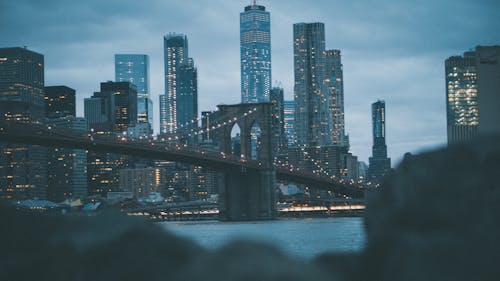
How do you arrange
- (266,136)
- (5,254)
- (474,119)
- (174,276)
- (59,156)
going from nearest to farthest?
(174,276), (5,254), (266,136), (474,119), (59,156)

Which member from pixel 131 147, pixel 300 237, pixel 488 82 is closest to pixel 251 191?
pixel 131 147

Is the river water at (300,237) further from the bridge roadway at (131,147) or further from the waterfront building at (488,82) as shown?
the waterfront building at (488,82)

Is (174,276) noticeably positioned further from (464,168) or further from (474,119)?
(474,119)

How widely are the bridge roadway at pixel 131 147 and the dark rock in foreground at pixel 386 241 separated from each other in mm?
54267

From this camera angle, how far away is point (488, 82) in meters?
84.6

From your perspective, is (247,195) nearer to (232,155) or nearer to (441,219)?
(232,155)

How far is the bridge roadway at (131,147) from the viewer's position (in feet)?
190

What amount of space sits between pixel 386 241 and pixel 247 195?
71297 mm

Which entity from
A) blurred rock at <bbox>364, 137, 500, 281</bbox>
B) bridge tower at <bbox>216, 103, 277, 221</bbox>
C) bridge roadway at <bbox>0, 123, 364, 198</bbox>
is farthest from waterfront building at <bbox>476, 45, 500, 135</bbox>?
blurred rock at <bbox>364, 137, 500, 281</bbox>

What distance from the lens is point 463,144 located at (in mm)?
4035

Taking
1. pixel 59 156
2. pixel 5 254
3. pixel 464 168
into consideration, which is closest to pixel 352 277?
pixel 464 168

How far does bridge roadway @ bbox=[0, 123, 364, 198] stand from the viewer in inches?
2283

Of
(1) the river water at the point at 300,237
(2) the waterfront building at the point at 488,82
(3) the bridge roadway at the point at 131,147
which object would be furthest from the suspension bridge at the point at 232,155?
(2) the waterfront building at the point at 488,82

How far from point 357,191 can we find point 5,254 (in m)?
79.1
